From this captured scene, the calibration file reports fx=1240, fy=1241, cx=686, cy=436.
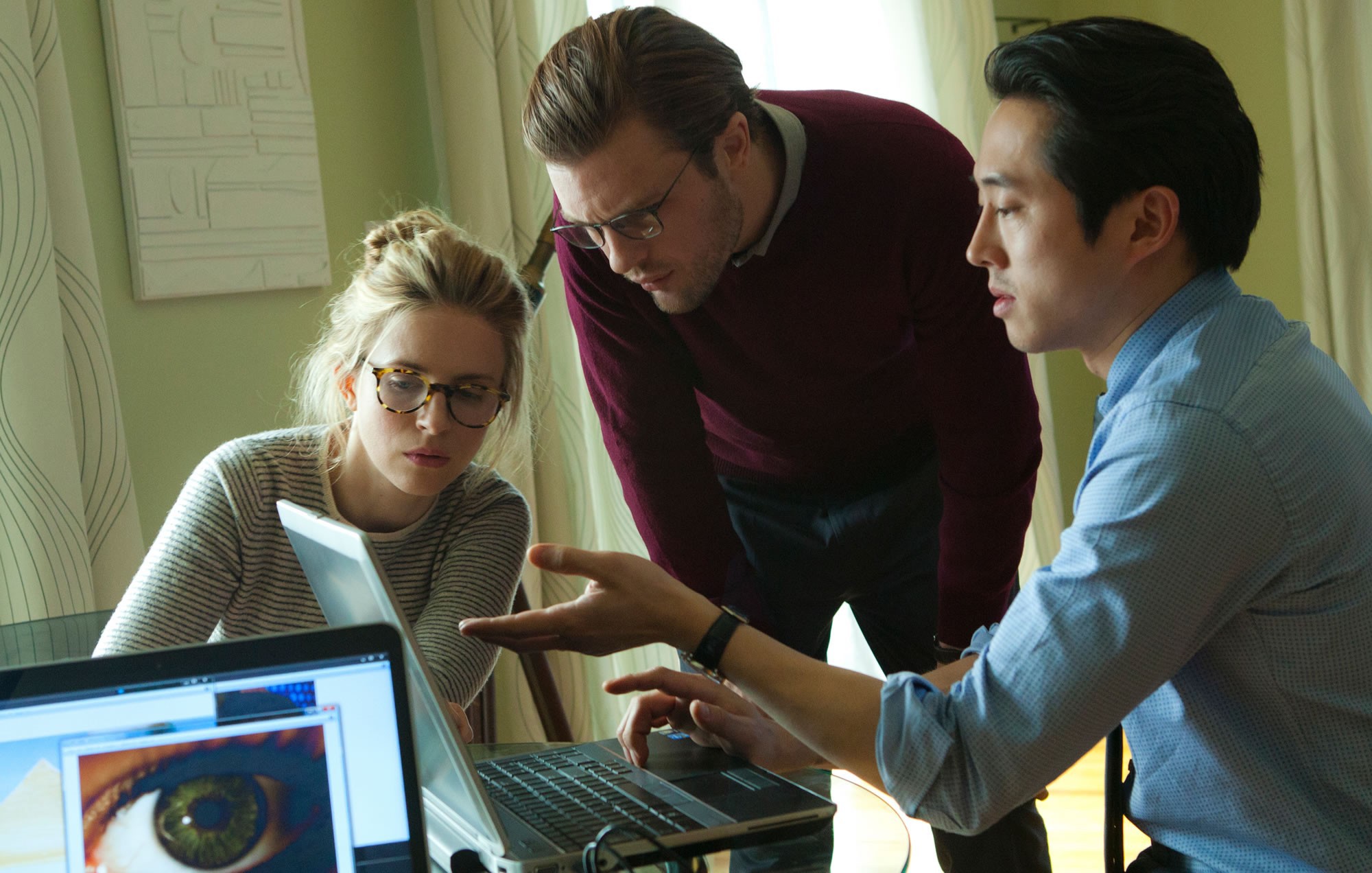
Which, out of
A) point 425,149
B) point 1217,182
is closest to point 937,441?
point 1217,182

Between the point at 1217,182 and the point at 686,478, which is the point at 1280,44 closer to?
the point at 686,478

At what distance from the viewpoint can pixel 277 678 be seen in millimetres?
812

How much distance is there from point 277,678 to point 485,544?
0.83 m

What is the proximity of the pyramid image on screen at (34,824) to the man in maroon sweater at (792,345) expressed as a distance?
960 mm

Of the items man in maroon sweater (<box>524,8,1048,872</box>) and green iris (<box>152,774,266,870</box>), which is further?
man in maroon sweater (<box>524,8,1048,872</box>)

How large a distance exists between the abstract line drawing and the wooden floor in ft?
5.63

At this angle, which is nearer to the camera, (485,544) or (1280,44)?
(485,544)

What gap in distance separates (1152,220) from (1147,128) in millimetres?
77

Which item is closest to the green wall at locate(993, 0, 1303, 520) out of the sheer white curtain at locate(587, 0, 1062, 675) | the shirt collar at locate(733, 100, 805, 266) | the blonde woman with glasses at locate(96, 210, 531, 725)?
the sheer white curtain at locate(587, 0, 1062, 675)

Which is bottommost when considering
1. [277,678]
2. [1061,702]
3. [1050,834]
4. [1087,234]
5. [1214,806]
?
[1050,834]

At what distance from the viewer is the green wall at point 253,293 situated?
90.1 inches

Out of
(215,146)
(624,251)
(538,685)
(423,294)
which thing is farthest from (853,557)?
(215,146)

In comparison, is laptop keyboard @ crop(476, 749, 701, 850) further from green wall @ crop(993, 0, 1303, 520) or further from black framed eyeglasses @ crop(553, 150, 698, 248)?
green wall @ crop(993, 0, 1303, 520)

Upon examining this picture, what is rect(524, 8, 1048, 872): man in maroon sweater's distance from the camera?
1573 mm
